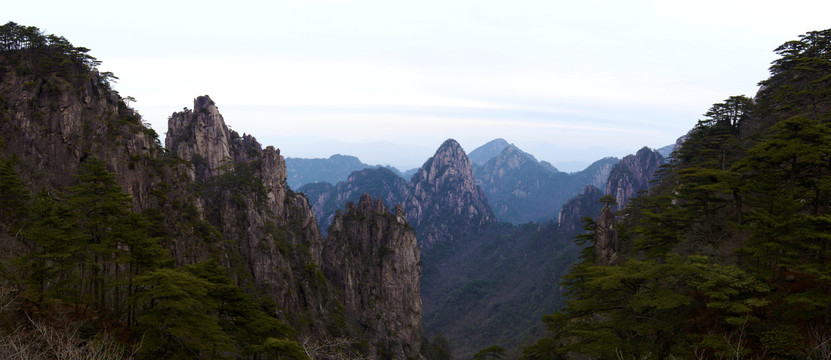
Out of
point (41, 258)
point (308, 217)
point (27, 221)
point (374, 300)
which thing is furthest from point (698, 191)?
point (308, 217)

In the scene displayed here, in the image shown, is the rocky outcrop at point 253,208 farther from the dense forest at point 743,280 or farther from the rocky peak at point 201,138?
the dense forest at point 743,280

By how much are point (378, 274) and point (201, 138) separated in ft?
169

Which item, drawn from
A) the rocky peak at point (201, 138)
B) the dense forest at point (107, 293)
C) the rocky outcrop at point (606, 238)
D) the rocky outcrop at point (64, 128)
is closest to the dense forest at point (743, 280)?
the rocky outcrop at point (606, 238)

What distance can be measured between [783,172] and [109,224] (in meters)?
42.7

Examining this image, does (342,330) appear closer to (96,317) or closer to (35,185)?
(35,185)

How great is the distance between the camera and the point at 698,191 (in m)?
34.3

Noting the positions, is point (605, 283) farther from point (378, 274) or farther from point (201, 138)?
point (201, 138)

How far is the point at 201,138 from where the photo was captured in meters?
90.0

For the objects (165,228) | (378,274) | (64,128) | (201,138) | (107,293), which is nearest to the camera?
(107,293)

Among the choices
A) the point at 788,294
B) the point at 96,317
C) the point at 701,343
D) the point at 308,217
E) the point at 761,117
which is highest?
the point at 761,117

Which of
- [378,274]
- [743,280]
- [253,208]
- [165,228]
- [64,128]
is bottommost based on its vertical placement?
[378,274]

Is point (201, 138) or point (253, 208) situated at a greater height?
point (201, 138)

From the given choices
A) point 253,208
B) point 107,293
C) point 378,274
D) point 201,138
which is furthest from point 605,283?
point 201,138

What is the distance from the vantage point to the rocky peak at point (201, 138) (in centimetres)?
8781
